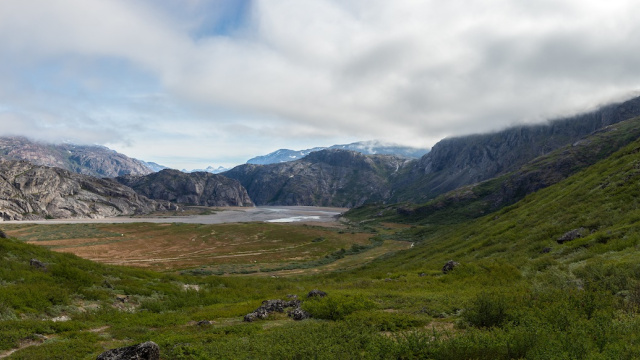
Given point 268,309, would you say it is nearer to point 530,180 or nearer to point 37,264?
point 37,264

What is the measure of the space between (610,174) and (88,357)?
57.3m

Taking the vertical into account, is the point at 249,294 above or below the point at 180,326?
below

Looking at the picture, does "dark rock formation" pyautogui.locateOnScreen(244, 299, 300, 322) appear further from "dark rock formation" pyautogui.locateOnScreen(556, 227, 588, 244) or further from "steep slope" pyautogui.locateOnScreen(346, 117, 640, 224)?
"steep slope" pyautogui.locateOnScreen(346, 117, 640, 224)

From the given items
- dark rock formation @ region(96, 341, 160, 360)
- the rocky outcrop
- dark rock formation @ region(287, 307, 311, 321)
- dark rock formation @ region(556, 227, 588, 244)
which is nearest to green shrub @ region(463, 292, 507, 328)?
dark rock formation @ region(287, 307, 311, 321)

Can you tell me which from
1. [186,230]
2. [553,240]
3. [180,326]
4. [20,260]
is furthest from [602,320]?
[186,230]

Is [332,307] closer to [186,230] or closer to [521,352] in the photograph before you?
[521,352]

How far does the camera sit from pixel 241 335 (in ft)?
46.5

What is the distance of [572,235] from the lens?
26.0m

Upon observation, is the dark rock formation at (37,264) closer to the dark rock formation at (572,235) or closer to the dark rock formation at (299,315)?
the dark rock formation at (299,315)

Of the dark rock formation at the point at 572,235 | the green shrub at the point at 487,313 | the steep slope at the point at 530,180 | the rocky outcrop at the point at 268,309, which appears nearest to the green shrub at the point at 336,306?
the rocky outcrop at the point at 268,309

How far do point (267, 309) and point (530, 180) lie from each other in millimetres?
192095

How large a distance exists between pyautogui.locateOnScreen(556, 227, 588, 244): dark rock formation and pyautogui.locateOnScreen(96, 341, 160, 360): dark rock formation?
31875mm

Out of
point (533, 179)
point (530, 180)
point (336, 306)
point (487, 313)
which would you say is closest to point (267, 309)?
point (336, 306)

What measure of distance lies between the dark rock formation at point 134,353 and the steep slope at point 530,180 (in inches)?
6691
